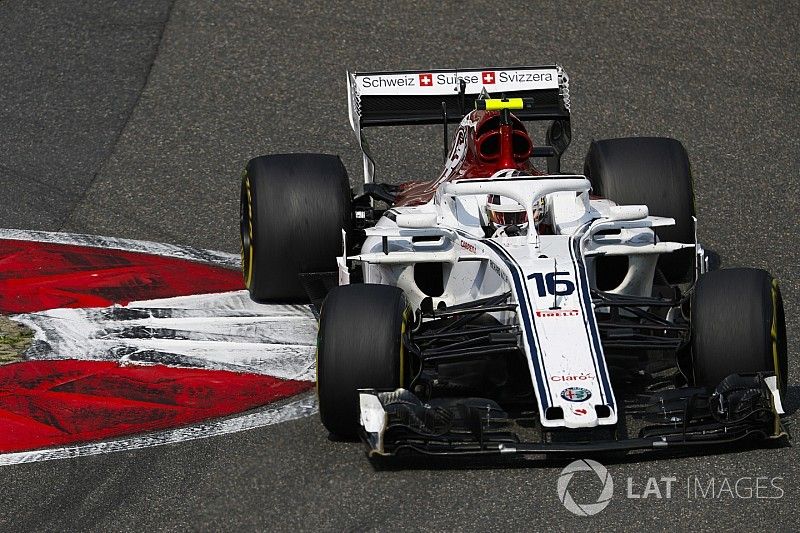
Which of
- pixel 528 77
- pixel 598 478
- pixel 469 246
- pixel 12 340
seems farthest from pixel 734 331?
pixel 12 340

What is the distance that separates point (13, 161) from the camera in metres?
14.2

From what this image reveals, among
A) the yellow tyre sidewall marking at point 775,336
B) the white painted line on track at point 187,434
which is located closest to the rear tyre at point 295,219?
the white painted line on track at point 187,434

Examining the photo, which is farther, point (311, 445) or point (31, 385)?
point (31, 385)

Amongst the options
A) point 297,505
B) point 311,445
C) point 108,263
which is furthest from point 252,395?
point 108,263

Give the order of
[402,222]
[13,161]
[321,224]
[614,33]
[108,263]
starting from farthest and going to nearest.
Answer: [614,33] < [13,161] < [108,263] < [321,224] < [402,222]

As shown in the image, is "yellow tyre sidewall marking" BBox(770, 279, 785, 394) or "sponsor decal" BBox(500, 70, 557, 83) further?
"sponsor decal" BBox(500, 70, 557, 83)

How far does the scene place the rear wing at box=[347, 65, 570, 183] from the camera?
39.2 feet

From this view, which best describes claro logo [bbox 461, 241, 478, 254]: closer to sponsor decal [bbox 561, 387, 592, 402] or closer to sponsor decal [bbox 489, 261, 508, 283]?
sponsor decal [bbox 489, 261, 508, 283]

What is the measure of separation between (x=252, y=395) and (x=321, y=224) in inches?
61.5

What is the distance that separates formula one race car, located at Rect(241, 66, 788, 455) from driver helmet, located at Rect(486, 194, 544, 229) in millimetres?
14

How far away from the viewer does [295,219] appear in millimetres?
10719

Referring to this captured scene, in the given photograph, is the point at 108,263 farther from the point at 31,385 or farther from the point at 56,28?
the point at 56,28

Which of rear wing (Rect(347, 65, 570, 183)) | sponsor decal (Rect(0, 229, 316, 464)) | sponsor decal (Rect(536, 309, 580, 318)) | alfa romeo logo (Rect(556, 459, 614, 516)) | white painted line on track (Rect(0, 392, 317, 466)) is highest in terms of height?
rear wing (Rect(347, 65, 570, 183))

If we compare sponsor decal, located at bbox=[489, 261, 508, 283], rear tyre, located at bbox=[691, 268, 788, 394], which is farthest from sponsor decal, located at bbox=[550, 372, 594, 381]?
sponsor decal, located at bbox=[489, 261, 508, 283]
